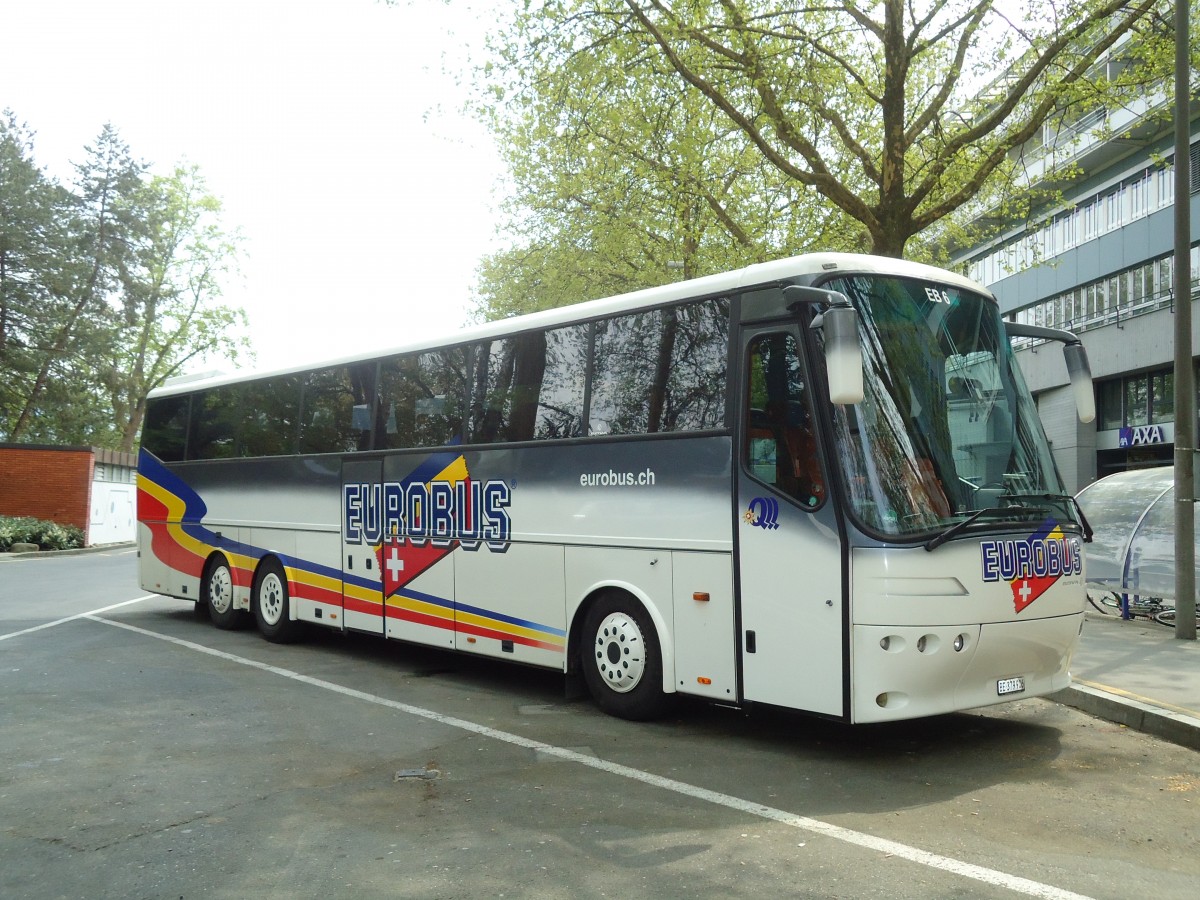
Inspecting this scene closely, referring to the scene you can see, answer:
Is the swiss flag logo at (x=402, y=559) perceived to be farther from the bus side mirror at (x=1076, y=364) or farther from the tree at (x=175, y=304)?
the tree at (x=175, y=304)

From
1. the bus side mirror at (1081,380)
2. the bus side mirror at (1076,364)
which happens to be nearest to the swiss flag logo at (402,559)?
the bus side mirror at (1076,364)

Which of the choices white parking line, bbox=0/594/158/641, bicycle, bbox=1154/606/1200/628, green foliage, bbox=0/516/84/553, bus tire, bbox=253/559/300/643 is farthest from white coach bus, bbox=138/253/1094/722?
green foliage, bbox=0/516/84/553

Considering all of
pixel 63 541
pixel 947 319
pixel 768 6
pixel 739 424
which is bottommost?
pixel 63 541

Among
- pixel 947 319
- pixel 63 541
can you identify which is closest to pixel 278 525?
pixel 947 319

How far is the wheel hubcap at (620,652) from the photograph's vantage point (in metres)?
8.70

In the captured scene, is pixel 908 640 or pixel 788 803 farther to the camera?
pixel 908 640

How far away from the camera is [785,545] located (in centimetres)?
758

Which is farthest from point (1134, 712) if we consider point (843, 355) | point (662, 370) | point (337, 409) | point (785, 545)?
point (337, 409)

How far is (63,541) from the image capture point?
38.5 m

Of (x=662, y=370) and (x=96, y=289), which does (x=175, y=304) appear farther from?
(x=662, y=370)

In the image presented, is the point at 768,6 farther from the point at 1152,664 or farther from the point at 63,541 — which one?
the point at 63,541

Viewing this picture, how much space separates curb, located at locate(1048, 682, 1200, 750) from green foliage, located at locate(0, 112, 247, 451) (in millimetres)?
46281

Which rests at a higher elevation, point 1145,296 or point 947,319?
point 1145,296

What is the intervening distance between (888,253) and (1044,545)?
9.19 m
